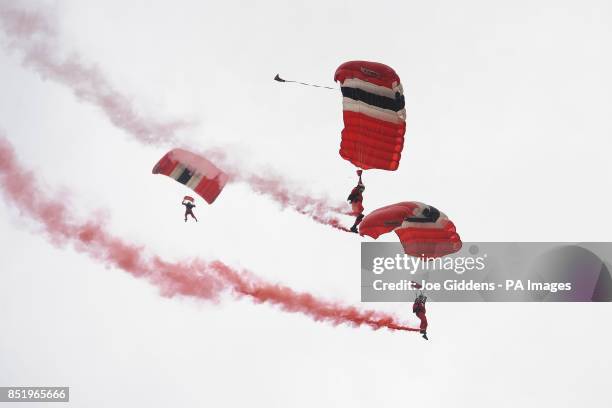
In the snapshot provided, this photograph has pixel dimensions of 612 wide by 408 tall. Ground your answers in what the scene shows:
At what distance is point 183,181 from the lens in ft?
89.5

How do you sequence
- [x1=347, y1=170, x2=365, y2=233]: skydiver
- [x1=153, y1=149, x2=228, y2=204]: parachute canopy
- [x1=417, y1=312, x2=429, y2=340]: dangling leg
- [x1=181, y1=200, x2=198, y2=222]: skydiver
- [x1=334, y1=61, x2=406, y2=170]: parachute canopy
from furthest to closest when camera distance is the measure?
[x1=181, y1=200, x2=198, y2=222]: skydiver, [x1=347, y1=170, x2=365, y2=233]: skydiver, [x1=334, y1=61, x2=406, y2=170]: parachute canopy, [x1=417, y1=312, x2=429, y2=340]: dangling leg, [x1=153, y1=149, x2=228, y2=204]: parachute canopy

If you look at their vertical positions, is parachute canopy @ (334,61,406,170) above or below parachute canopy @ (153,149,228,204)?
above

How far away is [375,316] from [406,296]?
348 centimetres

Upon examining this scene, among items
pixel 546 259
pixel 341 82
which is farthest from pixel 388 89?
pixel 546 259

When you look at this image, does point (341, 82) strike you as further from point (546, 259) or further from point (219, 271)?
point (546, 259)

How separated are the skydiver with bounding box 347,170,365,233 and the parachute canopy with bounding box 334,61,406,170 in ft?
1.66

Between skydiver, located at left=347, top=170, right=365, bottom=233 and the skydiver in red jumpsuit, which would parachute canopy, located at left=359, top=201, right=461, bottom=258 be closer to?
skydiver, located at left=347, top=170, right=365, bottom=233

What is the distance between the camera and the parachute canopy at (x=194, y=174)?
1070 inches

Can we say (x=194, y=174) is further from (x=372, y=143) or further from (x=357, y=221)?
(x=372, y=143)

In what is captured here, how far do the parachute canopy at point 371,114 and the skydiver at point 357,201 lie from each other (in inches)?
19.9

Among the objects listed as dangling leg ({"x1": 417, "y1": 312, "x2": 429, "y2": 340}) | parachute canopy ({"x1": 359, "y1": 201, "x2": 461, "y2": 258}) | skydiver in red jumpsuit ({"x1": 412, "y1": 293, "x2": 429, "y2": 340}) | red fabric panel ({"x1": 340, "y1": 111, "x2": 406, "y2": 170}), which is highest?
red fabric panel ({"x1": 340, "y1": 111, "x2": 406, "y2": 170})

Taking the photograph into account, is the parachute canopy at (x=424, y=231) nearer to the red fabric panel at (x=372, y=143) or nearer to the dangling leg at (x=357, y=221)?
the dangling leg at (x=357, y=221)

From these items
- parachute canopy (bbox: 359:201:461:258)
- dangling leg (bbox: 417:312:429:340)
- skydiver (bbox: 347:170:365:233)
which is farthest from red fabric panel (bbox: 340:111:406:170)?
dangling leg (bbox: 417:312:429:340)

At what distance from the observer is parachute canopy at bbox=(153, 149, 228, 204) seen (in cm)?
2717
